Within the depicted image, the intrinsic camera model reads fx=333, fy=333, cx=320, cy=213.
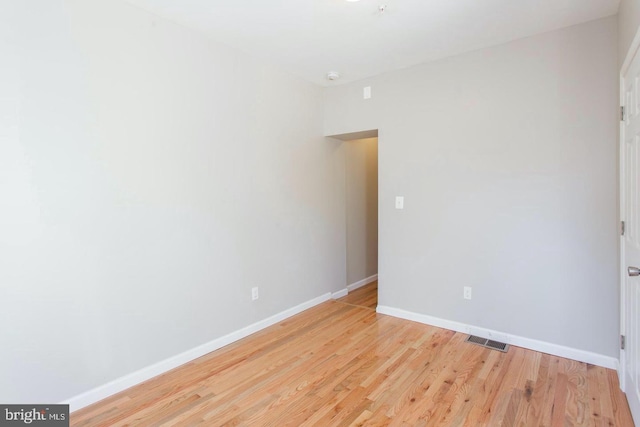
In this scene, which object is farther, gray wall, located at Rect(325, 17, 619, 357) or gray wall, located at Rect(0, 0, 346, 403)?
gray wall, located at Rect(325, 17, 619, 357)

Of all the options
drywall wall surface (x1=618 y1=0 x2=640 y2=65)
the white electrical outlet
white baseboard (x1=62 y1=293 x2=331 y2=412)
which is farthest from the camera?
the white electrical outlet

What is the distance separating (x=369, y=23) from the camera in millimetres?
2502

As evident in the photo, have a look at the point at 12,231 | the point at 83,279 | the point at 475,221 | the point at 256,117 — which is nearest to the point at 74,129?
the point at 12,231

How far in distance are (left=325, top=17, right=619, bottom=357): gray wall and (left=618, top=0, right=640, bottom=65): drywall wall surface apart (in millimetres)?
147

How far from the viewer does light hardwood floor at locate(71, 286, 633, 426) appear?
6.35ft

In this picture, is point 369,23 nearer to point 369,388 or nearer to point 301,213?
point 301,213

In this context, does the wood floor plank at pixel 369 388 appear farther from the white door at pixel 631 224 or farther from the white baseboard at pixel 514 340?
the white door at pixel 631 224

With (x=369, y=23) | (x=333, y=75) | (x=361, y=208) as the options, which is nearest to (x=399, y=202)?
(x=361, y=208)

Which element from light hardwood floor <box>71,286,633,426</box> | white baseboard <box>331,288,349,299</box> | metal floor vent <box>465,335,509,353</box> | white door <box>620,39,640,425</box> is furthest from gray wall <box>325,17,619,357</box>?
white baseboard <box>331,288,349,299</box>

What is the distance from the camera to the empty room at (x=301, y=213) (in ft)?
6.28

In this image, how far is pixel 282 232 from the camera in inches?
137

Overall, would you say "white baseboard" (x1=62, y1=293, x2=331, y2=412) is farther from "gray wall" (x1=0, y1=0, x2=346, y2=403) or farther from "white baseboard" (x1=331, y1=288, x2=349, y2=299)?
"white baseboard" (x1=331, y1=288, x2=349, y2=299)

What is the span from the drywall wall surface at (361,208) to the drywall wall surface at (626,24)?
8.88ft

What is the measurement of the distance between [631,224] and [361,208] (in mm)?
3052
